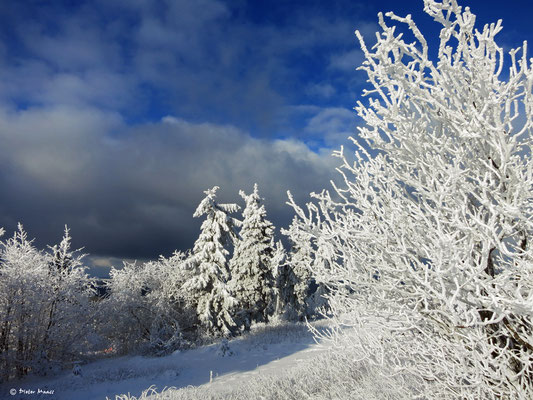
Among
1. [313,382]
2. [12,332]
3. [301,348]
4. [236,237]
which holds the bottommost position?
[301,348]

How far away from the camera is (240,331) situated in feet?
71.7

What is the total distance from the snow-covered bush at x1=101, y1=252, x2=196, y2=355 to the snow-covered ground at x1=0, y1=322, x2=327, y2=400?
3.33 meters

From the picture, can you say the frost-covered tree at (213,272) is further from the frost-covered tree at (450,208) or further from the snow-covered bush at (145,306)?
the frost-covered tree at (450,208)

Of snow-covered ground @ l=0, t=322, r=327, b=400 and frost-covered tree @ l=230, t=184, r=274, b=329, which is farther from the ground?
frost-covered tree @ l=230, t=184, r=274, b=329

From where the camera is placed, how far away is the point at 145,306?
22062mm

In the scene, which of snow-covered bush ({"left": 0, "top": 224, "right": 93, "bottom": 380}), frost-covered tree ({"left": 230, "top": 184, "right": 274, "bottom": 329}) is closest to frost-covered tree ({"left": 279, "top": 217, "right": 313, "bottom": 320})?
frost-covered tree ({"left": 230, "top": 184, "right": 274, "bottom": 329})

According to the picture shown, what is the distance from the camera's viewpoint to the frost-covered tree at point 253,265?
23781 mm

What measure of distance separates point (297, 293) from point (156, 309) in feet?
42.0

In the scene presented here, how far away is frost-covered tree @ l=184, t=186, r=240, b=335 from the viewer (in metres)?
20.7

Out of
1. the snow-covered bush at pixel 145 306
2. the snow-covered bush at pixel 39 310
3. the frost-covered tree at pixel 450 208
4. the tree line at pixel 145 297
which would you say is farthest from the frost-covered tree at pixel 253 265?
the frost-covered tree at pixel 450 208

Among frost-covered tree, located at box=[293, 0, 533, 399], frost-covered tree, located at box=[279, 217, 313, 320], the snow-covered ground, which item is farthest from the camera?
frost-covered tree, located at box=[279, 217, 313, 320]

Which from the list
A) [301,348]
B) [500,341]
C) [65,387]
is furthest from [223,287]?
[500,341]

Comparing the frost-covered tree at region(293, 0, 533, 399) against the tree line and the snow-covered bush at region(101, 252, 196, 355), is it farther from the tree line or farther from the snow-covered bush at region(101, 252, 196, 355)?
the snow-covered bush at region(101, 252, 196, 355)

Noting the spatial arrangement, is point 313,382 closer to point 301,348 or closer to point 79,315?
point 301,348
